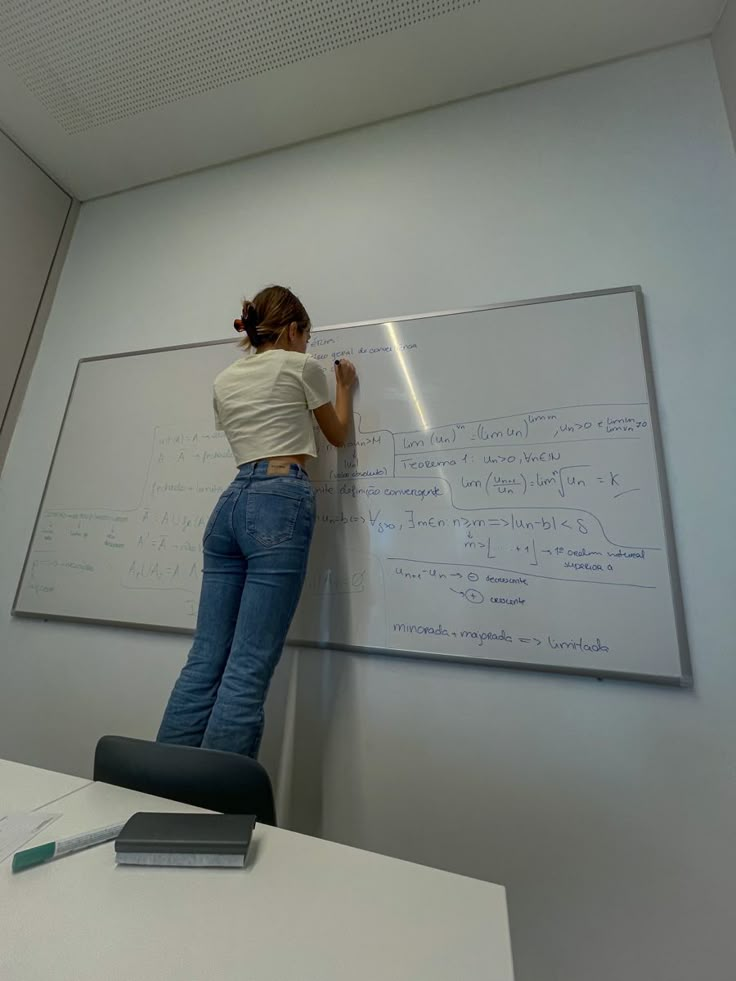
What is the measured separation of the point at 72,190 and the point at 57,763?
2367 mm

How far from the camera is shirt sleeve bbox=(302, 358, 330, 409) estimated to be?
108 cm

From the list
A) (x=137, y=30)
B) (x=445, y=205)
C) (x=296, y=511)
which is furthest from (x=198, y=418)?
(x=137, y=30)

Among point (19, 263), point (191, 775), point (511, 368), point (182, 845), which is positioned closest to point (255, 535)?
point (191, 775)

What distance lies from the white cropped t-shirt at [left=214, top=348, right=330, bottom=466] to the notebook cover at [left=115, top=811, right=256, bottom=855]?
706 millimetres

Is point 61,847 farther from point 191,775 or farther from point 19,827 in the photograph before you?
point 191,775

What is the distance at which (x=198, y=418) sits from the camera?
1.47 metres

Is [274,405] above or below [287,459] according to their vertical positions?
above

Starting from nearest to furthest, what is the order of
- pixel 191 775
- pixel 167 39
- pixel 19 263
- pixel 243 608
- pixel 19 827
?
1. pixel 19 827
2. pixel 191 775
3. pixel 243 608
4. pixel 167 39
5. pixel 19 263

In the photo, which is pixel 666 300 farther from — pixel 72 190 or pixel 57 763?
pixel 72 190

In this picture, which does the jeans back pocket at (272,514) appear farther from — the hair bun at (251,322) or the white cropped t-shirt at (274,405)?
the hair bun at (251,322)

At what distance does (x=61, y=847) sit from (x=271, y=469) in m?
0.71

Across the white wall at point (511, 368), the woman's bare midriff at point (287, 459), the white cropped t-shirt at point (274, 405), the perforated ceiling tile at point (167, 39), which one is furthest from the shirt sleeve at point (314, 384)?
the perforated ceiling tile at point (167, 39)

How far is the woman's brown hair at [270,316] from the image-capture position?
3.85 ft

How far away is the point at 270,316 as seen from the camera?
3.85 feet
